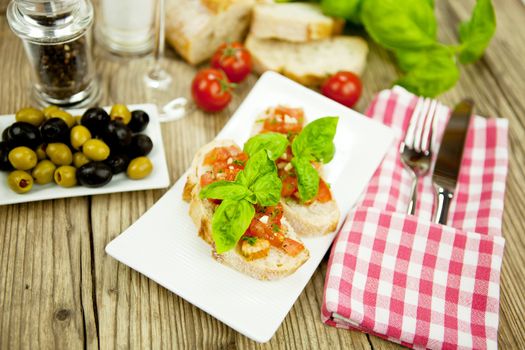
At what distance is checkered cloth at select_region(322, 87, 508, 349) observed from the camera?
6.14 feet

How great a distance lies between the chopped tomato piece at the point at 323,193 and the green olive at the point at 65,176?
35.6 inches

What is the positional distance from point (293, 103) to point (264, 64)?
444 millimetres

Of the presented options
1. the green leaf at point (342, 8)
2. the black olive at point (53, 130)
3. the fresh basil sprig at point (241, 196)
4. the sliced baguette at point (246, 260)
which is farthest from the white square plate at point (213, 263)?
the green leaf at point (342, 8)

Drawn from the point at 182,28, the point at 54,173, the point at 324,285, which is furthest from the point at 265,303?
the point at 182,28

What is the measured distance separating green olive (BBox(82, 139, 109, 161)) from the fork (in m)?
1.22

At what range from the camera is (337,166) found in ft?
7.73

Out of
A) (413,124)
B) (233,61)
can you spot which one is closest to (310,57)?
(233,61)

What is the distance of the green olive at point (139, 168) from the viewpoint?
7.03 ft

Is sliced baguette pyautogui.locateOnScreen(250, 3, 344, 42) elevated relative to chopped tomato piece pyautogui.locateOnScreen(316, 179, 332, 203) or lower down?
elevated

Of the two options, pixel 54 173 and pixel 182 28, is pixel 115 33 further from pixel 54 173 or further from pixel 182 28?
pixel 54 173

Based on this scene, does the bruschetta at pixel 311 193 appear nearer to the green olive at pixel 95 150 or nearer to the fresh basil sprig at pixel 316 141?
the fresh basil sprig at pixel 316 141

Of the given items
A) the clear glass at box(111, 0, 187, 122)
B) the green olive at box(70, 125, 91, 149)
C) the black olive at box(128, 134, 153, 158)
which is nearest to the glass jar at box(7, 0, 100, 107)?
the clear glass at box(111, 0, 187, 122)

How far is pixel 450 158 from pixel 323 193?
672mm

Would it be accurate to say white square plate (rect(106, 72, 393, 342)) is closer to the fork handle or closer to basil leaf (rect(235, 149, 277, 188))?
the fork handle
